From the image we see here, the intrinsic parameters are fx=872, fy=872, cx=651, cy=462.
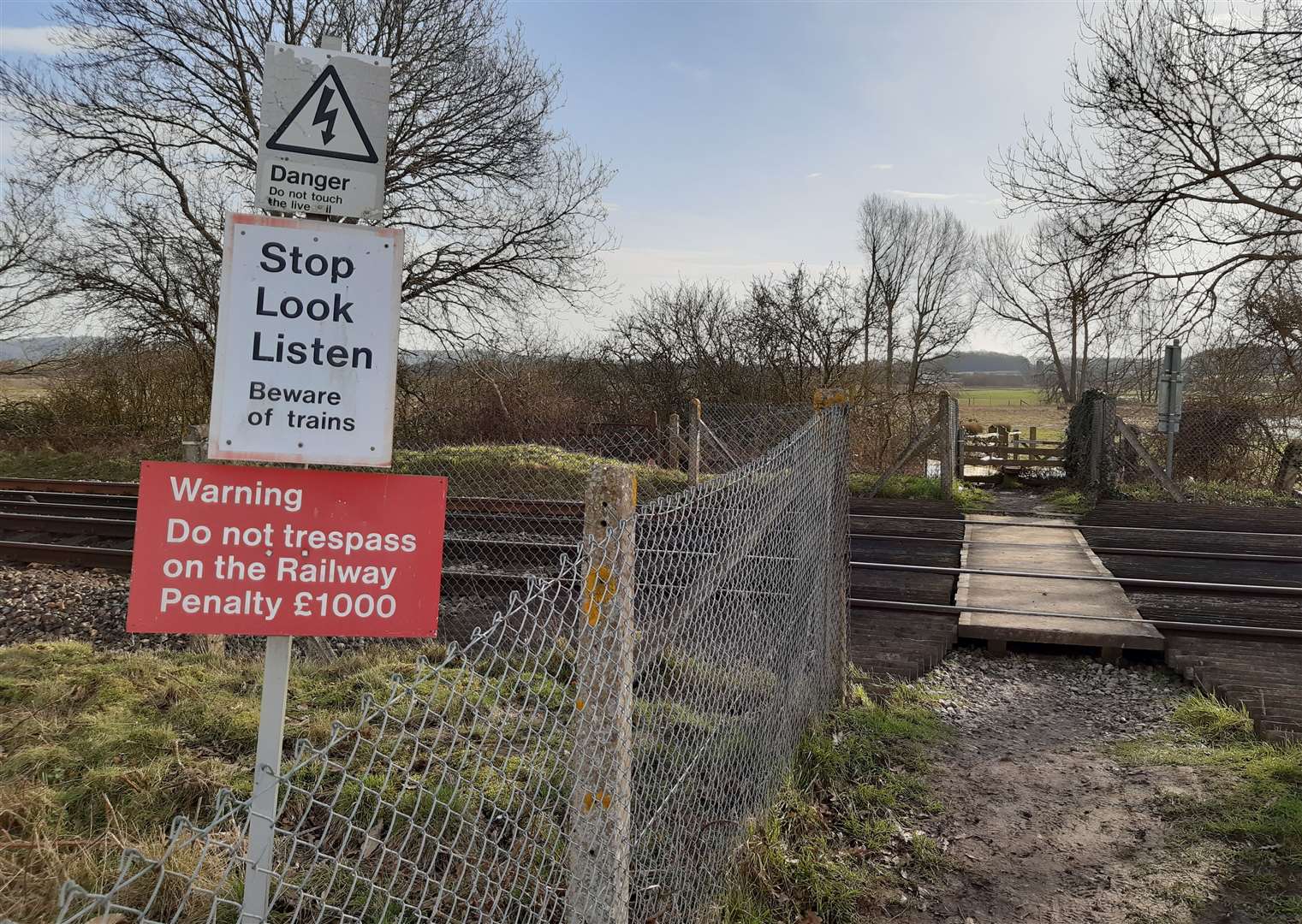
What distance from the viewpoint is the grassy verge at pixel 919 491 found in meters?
15.5

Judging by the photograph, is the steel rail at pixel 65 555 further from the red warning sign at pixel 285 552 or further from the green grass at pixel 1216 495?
the green grass at pixel 1216 495

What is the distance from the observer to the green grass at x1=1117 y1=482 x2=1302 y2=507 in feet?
49.0

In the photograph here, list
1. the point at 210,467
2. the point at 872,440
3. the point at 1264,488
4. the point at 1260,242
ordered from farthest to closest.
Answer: the point at 872,440
the point at 1264,488
the point at 1260,242
the point at 210,467

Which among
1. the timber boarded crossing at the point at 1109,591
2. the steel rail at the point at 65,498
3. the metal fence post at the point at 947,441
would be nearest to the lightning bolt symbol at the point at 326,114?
the timber boarded crossing at the point at 1109,591

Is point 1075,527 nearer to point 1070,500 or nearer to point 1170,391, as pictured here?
point 1070,500

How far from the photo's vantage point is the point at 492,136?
1742 centimetres

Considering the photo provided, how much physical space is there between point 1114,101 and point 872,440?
8.08m

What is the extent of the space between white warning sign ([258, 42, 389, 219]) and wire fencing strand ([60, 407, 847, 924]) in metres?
1.27

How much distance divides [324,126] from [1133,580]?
919 cm

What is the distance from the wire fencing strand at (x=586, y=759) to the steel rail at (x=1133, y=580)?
13.6ft

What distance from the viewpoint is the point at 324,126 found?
255cm

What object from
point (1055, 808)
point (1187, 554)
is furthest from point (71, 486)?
point (1187, 554)

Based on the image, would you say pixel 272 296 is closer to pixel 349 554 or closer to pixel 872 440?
pixel 349 554

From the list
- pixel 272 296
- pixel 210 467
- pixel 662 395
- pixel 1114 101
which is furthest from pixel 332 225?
pixel 662 395
